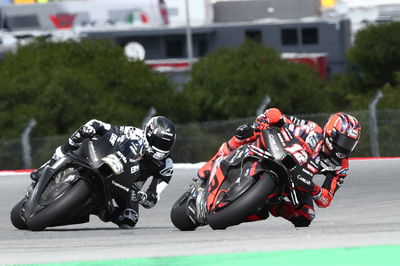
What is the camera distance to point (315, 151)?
368 inches

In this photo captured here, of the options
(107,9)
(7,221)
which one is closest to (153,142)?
(7,221)

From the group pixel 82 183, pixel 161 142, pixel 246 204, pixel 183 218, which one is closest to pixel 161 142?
pixel 161 142

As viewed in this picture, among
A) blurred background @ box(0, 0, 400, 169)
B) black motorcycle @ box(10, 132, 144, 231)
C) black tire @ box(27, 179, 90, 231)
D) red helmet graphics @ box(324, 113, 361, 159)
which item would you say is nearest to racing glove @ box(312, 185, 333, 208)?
red helmet graphics @ box(324, 113, 361, 159)

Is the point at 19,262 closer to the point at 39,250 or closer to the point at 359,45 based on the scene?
the point at 39,250

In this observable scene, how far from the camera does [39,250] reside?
7.46 meters

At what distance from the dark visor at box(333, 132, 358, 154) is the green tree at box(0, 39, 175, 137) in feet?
36.2

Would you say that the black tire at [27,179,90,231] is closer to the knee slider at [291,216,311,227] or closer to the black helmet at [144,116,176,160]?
the black helmet at [144,116,176,160]

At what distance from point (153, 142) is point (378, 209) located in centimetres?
280

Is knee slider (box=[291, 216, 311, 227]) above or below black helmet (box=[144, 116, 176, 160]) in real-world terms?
below

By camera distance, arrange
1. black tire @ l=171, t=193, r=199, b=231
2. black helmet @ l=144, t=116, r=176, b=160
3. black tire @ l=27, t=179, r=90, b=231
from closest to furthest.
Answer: black tire @ l=27, t=179, r=90, b=231
black helmet @ l=144, t=116, r=176, b=160
black tire @ l=171, t=193, r=199, b=231

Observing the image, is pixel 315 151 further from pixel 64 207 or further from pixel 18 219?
pixel 18 219

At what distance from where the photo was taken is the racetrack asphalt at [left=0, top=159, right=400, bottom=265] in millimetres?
6637

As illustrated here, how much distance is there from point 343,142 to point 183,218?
1581 millimetres

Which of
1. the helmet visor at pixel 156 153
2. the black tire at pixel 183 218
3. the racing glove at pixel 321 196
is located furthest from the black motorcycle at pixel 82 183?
the racing glove at pixel 321 196
